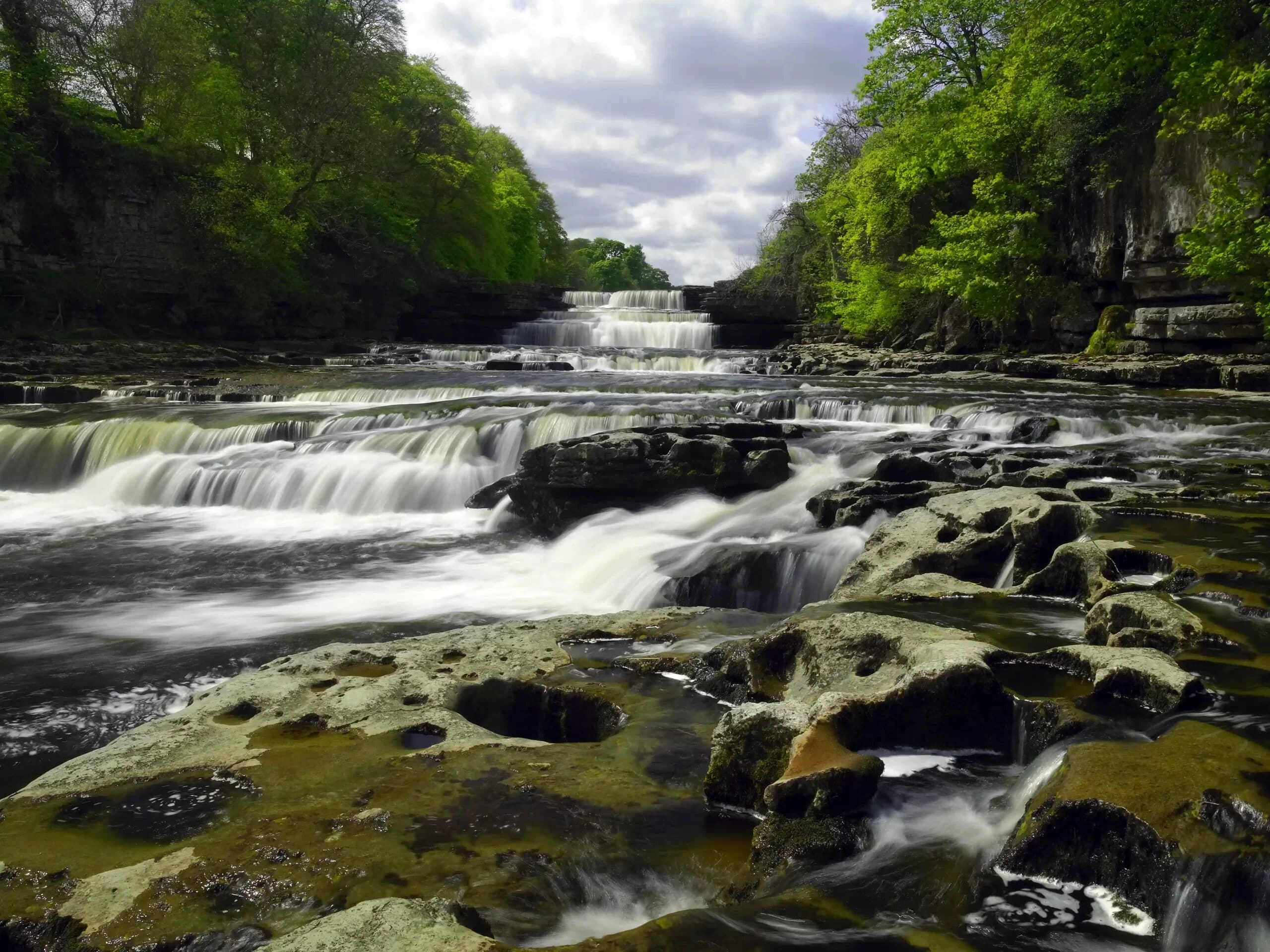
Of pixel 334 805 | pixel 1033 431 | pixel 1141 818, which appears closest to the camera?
pixel 1141 818

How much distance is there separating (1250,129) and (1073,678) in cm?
1597

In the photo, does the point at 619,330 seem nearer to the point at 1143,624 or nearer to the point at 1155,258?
the point at 1155,258

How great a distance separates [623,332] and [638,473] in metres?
28.0

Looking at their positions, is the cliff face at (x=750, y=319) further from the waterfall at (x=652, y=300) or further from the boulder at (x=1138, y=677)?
the boulder at (x=1138, y=677)

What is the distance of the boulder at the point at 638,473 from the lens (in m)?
10.8

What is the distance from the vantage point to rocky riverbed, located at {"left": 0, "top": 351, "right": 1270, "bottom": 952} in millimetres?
2816

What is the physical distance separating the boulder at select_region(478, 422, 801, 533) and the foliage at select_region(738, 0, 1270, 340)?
9983 mm

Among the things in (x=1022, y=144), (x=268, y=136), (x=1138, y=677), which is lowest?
(x=1138, y=677)

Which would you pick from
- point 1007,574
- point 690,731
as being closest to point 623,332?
point 1007,574

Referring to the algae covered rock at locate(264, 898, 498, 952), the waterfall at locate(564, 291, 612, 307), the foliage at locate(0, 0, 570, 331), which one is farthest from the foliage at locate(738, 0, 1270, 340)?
the foliage at locate(0, 0, 570, 331)

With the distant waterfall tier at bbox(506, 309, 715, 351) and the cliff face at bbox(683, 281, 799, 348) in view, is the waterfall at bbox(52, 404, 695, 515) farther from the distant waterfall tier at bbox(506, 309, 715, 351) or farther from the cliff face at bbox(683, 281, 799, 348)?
the cliff face at bbox(683, 281, 799, 348)

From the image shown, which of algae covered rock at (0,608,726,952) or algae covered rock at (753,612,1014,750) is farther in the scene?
algae covered rock at (753,612,1014,750)

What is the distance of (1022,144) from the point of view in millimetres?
24859

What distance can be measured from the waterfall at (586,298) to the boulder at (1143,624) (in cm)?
4386
